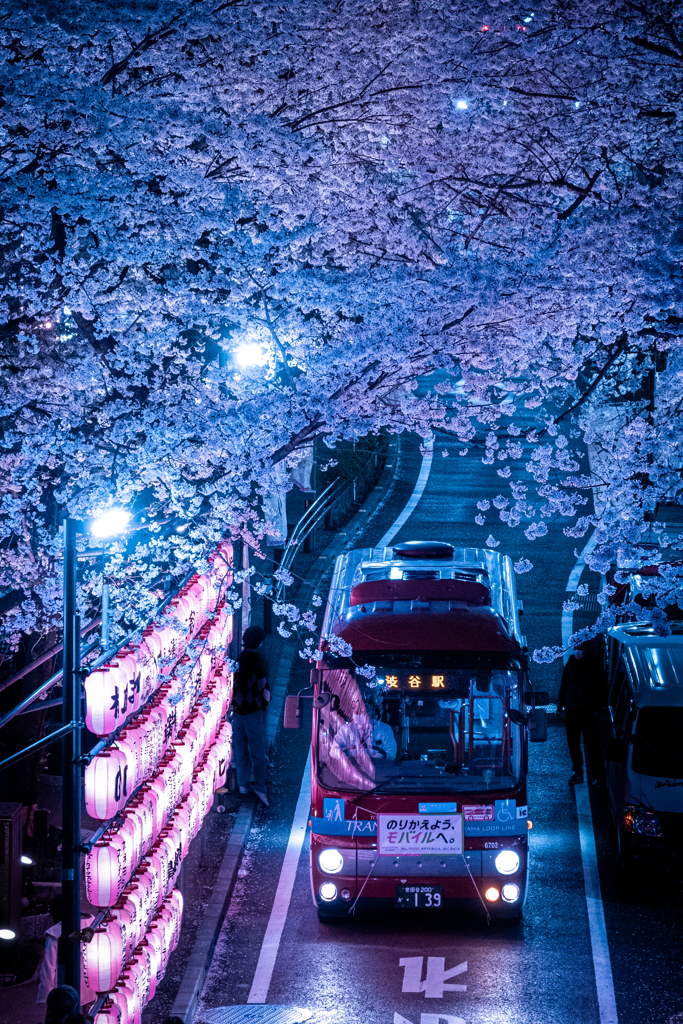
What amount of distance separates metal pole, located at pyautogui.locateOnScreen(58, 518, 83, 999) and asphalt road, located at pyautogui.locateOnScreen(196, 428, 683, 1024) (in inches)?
78.7

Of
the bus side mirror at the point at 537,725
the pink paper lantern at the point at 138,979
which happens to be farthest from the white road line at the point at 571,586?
the pink paper lantern at the point at 138,979

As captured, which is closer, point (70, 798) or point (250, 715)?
point (70, 798)

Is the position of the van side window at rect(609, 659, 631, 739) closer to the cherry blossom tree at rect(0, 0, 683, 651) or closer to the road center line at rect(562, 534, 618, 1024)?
the road center line at rect(562, 534, 618, 1024)

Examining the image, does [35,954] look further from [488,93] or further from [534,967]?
[488,93]

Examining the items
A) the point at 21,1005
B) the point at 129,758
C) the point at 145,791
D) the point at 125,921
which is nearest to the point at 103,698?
the point at 129,758

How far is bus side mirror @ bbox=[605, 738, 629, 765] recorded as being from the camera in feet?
37.9

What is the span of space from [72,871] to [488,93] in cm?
989

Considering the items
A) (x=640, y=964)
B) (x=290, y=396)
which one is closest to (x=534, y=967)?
(x=640, y=964)

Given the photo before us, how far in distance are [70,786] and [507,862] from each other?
4.57 metres

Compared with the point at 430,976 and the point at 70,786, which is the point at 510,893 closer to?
the point at 430,976

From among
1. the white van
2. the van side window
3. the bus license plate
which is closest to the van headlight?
the white van

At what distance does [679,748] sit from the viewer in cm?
1166

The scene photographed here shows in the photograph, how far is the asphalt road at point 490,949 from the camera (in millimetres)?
9562

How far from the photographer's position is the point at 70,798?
822 centimetres
